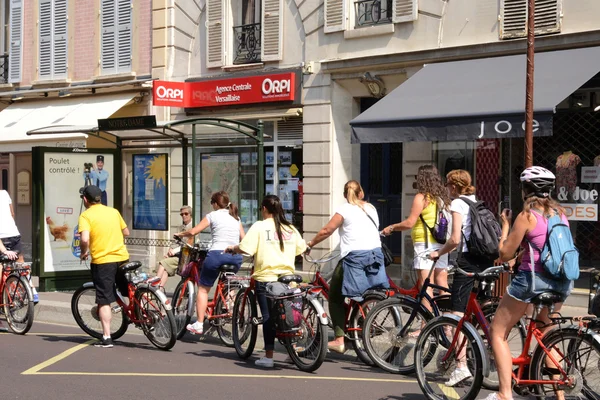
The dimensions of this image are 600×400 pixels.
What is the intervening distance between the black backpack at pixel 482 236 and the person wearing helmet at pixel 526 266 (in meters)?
1.61

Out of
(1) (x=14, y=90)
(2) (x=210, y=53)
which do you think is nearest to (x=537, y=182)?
(2) (x=210, y=53)

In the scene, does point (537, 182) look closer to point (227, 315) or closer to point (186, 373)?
point (186, 373)

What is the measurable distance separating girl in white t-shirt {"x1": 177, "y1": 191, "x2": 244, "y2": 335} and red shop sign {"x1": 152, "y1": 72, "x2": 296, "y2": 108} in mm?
6060

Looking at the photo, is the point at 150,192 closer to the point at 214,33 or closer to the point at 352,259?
the point at 214,33

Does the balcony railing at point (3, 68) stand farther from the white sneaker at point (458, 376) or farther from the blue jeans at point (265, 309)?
the white sneaker at point (458, 376)

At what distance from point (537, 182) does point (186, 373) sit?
12.0ft

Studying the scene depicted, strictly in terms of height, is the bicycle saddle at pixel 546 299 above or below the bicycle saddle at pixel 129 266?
above

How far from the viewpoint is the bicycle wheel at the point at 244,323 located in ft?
29.4

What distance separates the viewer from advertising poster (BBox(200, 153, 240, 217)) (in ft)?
44.5

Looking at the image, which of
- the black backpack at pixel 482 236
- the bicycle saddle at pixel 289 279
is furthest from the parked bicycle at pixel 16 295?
the black backpack at pixel 482 236

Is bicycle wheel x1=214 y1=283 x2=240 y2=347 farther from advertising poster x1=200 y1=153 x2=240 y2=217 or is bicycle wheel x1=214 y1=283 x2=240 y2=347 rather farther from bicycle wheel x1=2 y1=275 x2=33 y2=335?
advertising poster x1=200 y1=153 x2=240 y2=217

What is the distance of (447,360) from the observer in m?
6.73

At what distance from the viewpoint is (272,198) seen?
28.6ft

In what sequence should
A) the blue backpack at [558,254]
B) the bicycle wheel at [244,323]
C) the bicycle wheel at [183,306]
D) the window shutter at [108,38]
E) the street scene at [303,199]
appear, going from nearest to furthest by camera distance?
the blue backpack at [558,254], the street scene at [303,199], the bicycle wheel at [244,323], the bicycle wheel at [183,306], the window shutter at [108,38]
